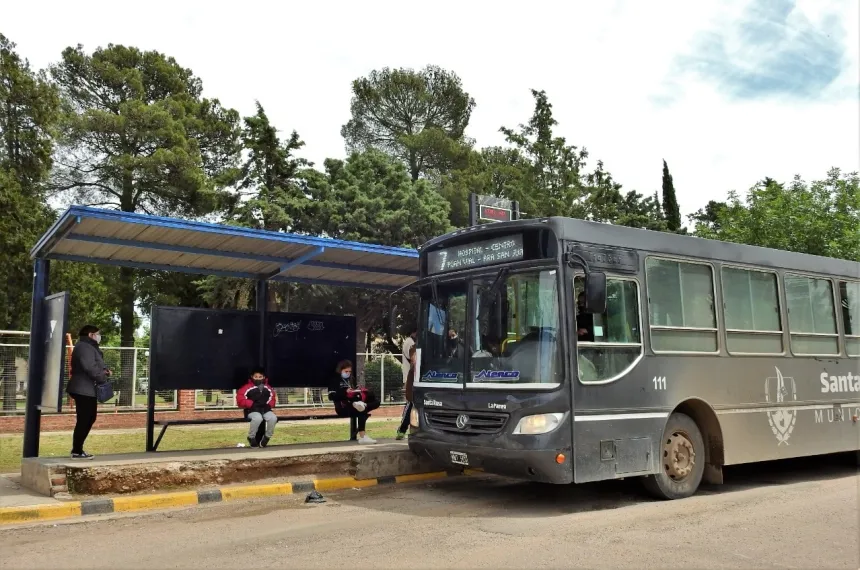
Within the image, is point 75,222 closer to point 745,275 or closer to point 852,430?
point 745,275

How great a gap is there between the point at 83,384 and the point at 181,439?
683 centimetres

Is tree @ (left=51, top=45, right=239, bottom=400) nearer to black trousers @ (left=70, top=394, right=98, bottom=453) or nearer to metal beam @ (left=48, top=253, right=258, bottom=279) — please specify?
metal beam @ (left=48, top=253, right=258, bottom=279)

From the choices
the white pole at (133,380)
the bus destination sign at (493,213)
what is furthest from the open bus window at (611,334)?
the white pole at (133,380)

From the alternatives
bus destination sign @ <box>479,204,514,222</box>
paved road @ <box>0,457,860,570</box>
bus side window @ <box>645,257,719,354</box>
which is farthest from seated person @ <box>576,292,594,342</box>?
bus destination sign @ <box>479,204,514,222</box>

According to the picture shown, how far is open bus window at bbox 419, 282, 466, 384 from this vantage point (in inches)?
328

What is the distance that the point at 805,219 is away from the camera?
24953mm

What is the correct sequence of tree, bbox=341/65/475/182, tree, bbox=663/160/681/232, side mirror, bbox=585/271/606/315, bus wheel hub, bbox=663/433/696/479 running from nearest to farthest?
side mirror, bbox=585/271/606/315 → bus wheel hub, bbox=663/433/696/479 → tree, bbox=341/65/475/182 → tree, bbox=663/160/681/232

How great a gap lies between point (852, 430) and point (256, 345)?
937 centimetres

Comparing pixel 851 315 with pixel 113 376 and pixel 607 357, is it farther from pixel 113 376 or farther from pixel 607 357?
pixel 113 376

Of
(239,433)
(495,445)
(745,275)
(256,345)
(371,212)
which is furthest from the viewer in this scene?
(371,212)

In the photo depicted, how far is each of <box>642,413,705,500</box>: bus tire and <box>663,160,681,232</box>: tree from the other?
3877 cm

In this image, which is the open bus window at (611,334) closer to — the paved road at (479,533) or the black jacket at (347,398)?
the paved road at (479,533)

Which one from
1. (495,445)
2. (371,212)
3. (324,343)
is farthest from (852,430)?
(371,212)

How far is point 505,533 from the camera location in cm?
668
